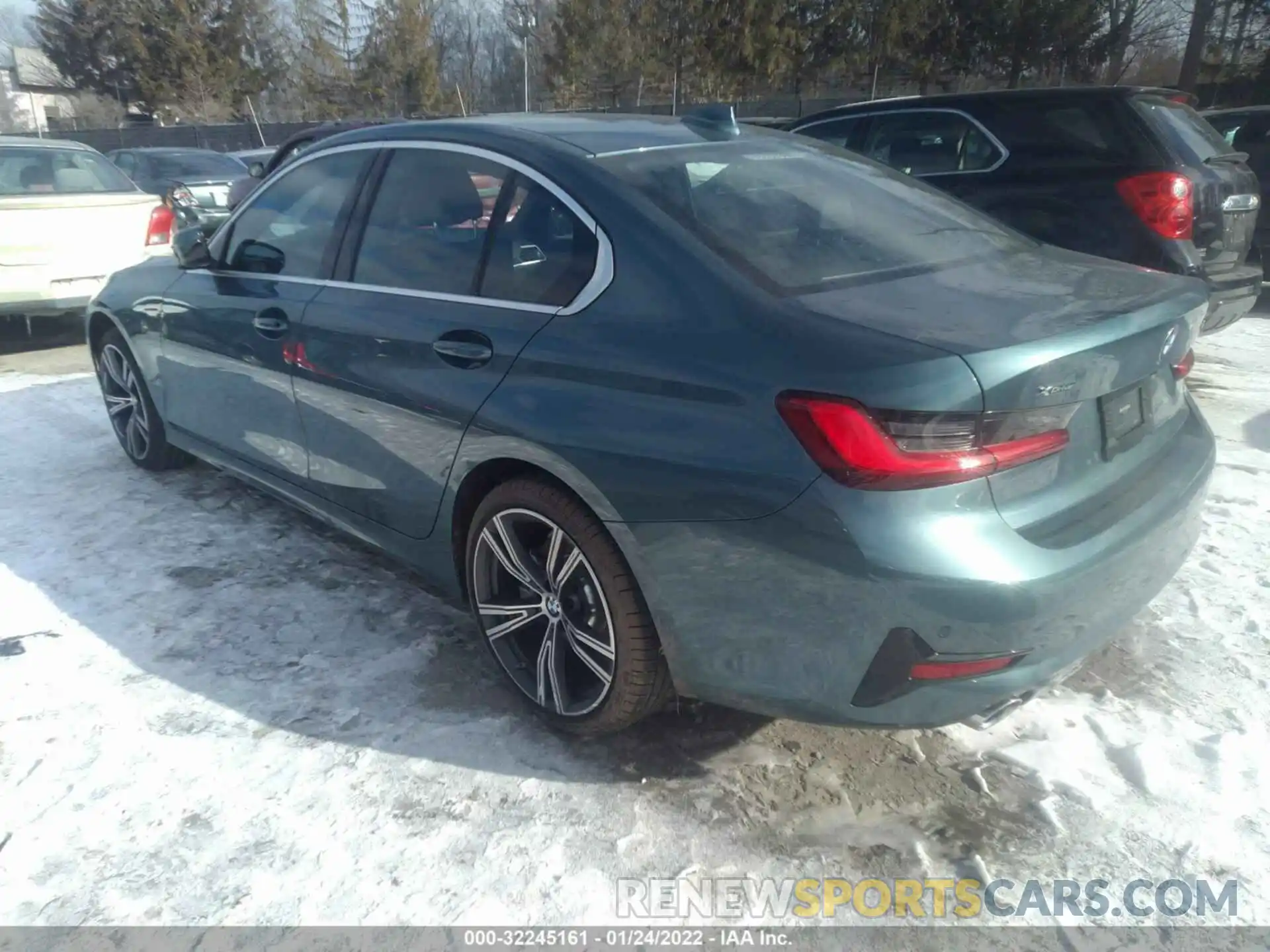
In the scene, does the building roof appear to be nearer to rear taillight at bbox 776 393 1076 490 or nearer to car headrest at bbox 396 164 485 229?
car headrest at bbox 396 164 485 229

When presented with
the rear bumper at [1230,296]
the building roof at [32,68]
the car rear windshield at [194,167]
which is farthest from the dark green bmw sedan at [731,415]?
the building roof at [32,68]

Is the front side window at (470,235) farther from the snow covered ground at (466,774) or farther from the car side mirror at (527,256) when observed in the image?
the snow covered ground at (466,774)

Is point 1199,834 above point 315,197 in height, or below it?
below

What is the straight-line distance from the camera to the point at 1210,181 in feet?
17.3

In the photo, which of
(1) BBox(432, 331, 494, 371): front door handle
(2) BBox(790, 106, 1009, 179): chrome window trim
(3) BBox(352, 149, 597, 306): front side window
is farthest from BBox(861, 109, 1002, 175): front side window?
(1) BBox(432, 331, 494, 371): front door handle

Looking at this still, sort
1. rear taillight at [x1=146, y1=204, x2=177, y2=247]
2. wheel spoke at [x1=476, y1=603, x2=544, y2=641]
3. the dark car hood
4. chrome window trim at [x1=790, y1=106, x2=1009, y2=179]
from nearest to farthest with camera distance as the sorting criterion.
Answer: the dark car hood → wheel spoke at [x1=476, y1=603, x2=544, y2=641] → chrome window trim at [x1=790, y1=106, x2=1009, y2=179] → rear taillight at [x1=146, y1=204, x2=177, y2=247]

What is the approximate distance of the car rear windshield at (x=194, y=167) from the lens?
43.9ft

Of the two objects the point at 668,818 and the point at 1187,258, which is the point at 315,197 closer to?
the point at 668,818

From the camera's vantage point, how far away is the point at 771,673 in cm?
224

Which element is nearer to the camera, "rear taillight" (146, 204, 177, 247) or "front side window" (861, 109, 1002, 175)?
"front side window" (861, 109, 1002, 175)

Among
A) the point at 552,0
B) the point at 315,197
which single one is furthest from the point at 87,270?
the point at 552,0

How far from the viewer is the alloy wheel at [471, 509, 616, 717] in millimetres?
2600

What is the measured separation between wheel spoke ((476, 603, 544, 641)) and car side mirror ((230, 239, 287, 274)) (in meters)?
1.61

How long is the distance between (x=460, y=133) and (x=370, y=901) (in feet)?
7.24
